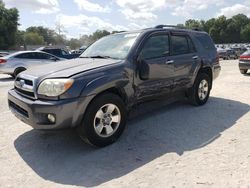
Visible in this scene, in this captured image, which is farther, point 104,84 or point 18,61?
point 18,61

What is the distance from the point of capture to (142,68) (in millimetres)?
4957

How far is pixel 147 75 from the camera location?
16.6 ft

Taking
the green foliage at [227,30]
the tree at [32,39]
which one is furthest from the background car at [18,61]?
the green foliage at [227,30]

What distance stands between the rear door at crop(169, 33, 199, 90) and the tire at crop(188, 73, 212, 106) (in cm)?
36

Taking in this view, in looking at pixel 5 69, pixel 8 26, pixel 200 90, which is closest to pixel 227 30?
pixel 8 26

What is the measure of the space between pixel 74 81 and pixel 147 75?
1.49m

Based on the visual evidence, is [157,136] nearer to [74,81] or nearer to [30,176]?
[74,81]

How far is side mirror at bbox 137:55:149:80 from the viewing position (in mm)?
4949

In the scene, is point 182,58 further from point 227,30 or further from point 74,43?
point 227,30

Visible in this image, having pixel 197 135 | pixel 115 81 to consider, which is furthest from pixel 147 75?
pixel 197 135

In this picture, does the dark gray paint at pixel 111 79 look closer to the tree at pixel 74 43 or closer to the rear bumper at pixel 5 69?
the rear bumper at pixel 5 69

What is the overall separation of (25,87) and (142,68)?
1.89 metres

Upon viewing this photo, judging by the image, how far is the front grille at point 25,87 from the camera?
4.28 meters

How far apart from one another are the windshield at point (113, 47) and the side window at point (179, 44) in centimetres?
101
